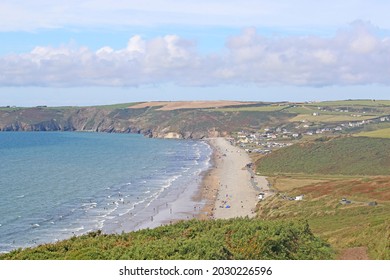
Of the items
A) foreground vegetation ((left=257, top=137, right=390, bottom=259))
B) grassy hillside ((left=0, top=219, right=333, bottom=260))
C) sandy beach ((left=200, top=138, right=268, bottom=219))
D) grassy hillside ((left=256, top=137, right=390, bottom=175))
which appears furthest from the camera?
grassy hillside ((left=256, top=137, right=390, bottom=175))

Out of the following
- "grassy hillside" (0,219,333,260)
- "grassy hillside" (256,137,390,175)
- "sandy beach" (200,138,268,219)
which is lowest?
"sandy beach" (200,138,268,219)

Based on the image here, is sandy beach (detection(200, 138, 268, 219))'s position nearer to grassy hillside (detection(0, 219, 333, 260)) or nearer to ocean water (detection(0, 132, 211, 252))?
ocean water (detection(0, 132, 211, 252))

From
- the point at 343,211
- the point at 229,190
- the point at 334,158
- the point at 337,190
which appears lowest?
the point at 229,190

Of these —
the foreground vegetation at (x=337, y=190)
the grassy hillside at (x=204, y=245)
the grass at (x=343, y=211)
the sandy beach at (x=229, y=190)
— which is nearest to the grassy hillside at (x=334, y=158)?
the foreground vegetation at (x=337, y=190)

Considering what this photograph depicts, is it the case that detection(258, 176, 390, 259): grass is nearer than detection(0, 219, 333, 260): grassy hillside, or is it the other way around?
detection(0, 219, 333, 260): grassy hillside

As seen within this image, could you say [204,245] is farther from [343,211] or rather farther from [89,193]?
[89,193]

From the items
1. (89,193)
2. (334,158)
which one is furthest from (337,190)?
(334,158)

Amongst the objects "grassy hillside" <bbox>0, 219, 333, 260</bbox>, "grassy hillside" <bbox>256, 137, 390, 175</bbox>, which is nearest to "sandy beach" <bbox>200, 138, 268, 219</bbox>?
"grassy hillside" <bbox>256, 137, 390, 175</bbox>
